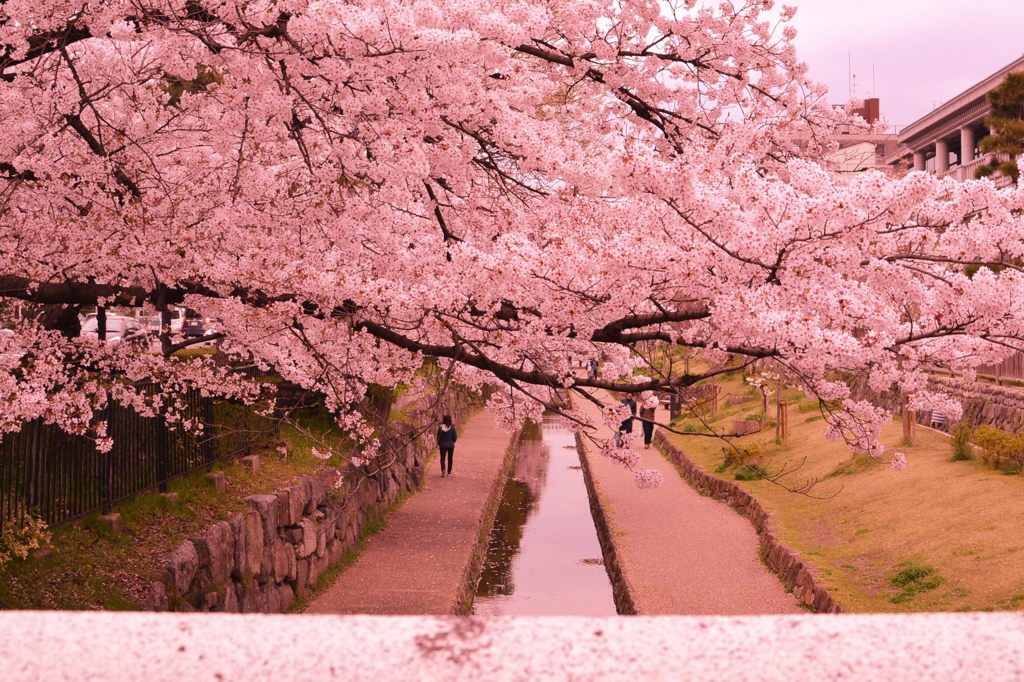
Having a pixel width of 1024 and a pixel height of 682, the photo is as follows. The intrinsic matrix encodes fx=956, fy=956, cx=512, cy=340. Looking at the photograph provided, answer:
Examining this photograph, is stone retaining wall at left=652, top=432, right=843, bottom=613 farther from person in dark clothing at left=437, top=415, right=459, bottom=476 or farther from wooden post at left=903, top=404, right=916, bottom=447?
person in dark clothing at left=437, top=415, right=459, bottom=476

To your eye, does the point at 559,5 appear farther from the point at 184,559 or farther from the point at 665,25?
the point at 184,559

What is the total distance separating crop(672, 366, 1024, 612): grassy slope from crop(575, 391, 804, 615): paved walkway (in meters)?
0.68

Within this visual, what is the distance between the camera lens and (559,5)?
820cm

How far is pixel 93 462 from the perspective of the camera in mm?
8711

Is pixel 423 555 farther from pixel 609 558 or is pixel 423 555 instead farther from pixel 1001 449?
pixel 1001 449

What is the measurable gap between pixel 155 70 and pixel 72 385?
3.08 metres

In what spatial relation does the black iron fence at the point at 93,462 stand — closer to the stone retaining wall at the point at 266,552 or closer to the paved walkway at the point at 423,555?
the stone retaining wall at the point at 266,552

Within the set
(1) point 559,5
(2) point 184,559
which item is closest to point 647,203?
(1) point 559,5

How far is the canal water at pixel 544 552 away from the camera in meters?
13.7

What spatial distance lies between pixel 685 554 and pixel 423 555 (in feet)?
12.5

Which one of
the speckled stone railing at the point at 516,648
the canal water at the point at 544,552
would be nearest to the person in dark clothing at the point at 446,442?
the canal water at the point at 544,552

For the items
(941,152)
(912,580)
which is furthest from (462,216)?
(941,152)

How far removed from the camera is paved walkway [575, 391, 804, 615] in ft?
37.0

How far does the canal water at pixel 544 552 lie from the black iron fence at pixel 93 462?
180 inches
